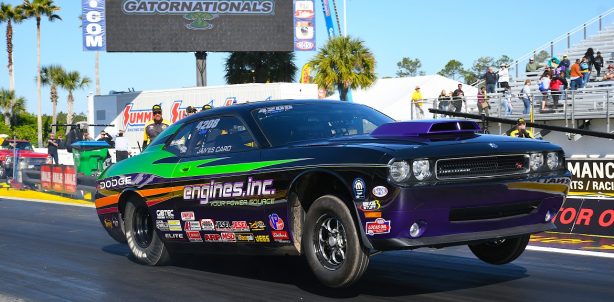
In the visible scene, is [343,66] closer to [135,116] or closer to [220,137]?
[135,116]

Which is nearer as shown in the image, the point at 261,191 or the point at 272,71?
the point at 261,191

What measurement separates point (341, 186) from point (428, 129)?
0.75 meters

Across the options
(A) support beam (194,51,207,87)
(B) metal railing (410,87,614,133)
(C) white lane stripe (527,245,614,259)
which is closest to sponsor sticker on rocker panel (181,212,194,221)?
(C) white lane stripe (527,245,614,259)

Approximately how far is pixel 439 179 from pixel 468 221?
15.4 inches

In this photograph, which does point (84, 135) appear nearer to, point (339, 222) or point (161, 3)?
point (161, 3)

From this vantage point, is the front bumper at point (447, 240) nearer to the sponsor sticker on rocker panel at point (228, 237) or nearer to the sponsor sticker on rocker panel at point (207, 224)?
the sponsor sticker on rocker panel at point (228, 237)

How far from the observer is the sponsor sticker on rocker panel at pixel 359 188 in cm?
564

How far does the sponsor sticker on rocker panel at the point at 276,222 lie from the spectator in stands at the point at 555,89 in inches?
672

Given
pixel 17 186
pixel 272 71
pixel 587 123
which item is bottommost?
pixel 17 186

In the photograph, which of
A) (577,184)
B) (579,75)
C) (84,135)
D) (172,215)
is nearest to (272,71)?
(84,135)

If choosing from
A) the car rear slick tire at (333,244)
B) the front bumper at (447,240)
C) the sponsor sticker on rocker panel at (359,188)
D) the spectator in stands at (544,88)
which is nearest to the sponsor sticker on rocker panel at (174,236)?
the car rear slick tire at (333,244)

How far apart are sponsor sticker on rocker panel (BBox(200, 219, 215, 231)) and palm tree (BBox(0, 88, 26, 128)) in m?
64.7

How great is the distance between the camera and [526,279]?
6.82 meters

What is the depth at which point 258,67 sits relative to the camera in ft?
→ 154
